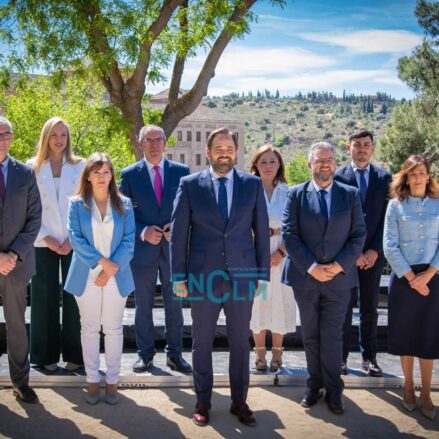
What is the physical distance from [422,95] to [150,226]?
1829 cm

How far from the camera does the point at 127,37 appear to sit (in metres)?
10.2

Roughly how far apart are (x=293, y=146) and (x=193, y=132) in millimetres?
85366

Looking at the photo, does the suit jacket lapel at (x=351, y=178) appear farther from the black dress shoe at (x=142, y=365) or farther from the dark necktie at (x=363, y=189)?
the black dress shoe at (x=142, y=365)

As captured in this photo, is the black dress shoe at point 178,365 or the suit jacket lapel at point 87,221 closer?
the suit jacket lapel at point 87,221

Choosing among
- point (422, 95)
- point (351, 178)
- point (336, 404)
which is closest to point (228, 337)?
point (336, 404)

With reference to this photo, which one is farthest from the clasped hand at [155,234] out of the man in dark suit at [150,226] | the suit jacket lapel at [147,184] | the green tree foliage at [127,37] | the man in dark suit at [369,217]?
the green tree foliage at [127,37]

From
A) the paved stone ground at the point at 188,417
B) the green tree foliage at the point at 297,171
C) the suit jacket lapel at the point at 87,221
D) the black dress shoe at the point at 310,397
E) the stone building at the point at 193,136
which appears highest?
the stone building at the point at 193,136

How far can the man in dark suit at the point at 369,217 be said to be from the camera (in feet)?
17.7

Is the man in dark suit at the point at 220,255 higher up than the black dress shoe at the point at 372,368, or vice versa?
the man in dark suit at the point at 220,255

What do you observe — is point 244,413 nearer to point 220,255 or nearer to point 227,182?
point 220,255

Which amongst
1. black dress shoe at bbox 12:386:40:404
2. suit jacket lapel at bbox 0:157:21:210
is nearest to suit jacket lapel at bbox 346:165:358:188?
suit jacket lapel at bbox 0:157:21:210

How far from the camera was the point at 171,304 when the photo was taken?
18.4 ft

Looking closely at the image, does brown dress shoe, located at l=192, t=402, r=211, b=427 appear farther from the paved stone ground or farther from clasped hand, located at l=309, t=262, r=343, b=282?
clasped hand, located at l=309, t=262, r=343, b=282

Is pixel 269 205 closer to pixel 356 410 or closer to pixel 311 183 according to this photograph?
pixel 311 183
